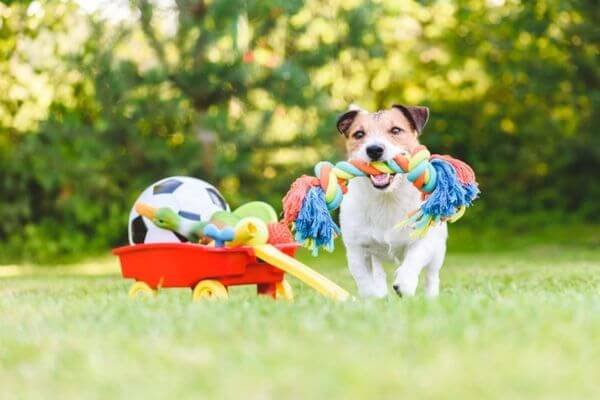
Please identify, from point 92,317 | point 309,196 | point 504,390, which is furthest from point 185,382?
point 309,196

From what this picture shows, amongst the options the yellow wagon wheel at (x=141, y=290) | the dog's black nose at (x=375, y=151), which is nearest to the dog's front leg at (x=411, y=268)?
the dog's black nose at (x=375, y=151)

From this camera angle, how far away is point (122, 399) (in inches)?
92.3

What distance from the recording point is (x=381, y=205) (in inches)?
185

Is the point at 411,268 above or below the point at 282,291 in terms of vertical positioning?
above

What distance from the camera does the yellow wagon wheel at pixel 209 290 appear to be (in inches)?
186

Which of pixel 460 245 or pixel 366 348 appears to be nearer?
pixel 366 348

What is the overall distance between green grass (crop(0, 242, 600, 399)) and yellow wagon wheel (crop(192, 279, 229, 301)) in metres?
0.45

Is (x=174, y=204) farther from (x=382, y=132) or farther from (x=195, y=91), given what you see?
(x=195, y=91)

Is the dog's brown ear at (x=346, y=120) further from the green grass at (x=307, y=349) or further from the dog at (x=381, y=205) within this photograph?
the green grass at (x=307, y=349)

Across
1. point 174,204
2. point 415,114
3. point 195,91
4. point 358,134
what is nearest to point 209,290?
point 174,204

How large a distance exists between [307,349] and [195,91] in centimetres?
749

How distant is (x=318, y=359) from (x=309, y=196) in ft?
6.69

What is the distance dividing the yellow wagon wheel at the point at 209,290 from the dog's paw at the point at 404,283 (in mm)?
839

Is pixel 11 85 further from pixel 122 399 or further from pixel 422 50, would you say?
pixel 122 399
